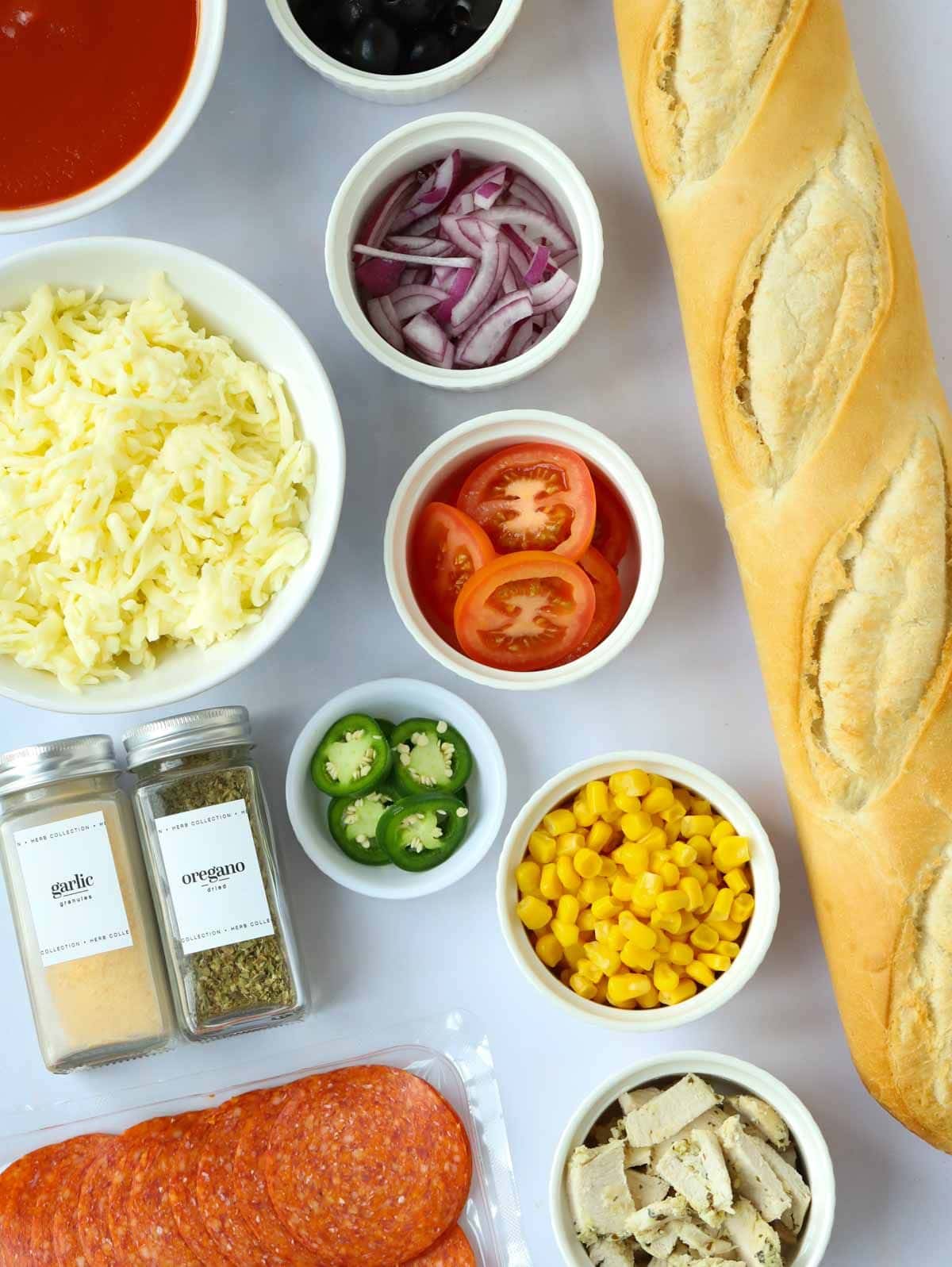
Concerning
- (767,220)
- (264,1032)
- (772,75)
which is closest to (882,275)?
(767,220)

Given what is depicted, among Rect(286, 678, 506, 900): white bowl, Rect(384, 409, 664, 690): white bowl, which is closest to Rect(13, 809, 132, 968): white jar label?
Rect(286, 678, 506, 900): white bowl

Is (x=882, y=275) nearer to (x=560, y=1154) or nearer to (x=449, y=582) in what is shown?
(x=449, y=582)

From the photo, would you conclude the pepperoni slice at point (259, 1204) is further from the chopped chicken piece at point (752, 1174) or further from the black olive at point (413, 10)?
the black olive at point (413, 10)

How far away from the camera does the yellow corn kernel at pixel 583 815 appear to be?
8.02 feet

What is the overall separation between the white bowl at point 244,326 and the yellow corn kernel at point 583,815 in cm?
72

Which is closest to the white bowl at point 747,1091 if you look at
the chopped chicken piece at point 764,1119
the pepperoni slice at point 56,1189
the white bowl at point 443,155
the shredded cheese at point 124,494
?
the chopped chicken piece at point 764,1119

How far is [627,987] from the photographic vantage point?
2359 mm

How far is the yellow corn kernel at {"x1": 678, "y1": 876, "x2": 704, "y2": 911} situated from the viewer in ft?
7.74

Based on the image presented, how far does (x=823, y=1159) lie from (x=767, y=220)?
6.06 feet

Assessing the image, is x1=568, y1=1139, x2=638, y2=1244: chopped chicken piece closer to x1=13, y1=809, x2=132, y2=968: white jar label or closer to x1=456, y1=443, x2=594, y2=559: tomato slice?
x1=13, y1=809, x2=132, y2=968: white jar label

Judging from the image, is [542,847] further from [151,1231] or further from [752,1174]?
[151,1231]

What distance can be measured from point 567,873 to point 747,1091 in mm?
589

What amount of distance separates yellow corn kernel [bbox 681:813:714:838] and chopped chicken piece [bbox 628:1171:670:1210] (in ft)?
2.24

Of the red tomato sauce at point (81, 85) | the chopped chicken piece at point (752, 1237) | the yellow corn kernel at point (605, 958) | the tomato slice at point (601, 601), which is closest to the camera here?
the red tomato sauce at point (81, 85)
